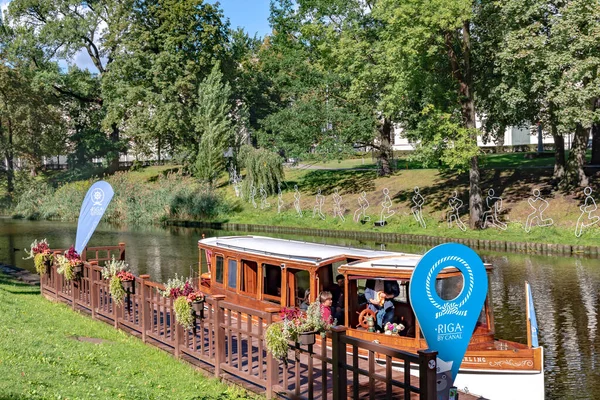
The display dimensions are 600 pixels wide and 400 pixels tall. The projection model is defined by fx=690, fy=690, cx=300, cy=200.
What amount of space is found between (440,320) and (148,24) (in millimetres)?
65746

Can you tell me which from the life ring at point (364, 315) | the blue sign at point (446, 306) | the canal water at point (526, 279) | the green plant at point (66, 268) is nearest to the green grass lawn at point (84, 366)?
the green plant at point (66, 268)

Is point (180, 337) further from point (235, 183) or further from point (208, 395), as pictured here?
point (235, 183)

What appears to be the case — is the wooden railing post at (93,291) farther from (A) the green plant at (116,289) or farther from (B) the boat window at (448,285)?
(B) the boat window at (448,285)

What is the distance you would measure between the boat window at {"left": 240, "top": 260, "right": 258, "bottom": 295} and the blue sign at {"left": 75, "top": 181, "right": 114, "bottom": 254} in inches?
198

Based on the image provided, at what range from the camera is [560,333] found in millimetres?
20766

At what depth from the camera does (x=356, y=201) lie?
5350 centimetres

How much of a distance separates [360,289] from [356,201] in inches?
1439

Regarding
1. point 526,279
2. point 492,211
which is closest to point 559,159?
point 492,211

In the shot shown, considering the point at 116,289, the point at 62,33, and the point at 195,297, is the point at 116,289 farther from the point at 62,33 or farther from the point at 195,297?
the point at 62,33

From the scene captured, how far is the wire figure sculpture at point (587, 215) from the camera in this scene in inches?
1519

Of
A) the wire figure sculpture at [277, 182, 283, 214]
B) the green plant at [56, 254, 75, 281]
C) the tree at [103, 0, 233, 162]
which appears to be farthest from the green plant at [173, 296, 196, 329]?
the tree at [103, 0, 233, 162]

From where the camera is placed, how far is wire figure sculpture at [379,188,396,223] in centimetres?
4784

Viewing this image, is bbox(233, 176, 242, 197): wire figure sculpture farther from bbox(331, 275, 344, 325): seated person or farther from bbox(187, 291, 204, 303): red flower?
bbox(187, 291, 204, 303): red flower

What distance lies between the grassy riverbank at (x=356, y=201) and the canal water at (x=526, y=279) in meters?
3.71
